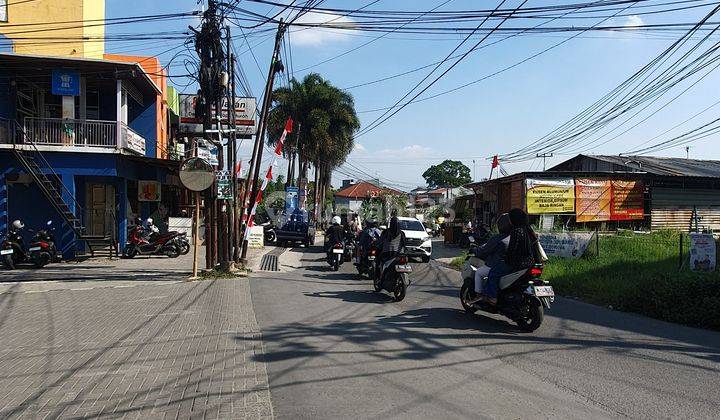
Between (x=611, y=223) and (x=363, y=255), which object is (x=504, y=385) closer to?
(x=363, y=255)

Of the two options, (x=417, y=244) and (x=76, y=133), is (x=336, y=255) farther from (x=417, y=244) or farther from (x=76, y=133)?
(x=76, y=133)

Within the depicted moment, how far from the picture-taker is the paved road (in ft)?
15.5

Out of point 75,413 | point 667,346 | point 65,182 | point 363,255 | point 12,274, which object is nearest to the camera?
point 75,413

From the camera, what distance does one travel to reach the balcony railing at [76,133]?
19.0m

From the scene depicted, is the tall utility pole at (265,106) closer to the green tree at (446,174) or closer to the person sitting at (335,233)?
the person sitting at (335,233)

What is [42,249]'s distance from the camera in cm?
1712

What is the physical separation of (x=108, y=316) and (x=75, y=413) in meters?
4.80

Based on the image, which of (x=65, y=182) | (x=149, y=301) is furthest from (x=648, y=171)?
(x=65, y=182)

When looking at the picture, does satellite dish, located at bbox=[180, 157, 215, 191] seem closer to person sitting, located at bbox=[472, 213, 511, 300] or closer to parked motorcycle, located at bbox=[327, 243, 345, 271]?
parked motorcycle, located at bbox=[327, 243, 345, 271]

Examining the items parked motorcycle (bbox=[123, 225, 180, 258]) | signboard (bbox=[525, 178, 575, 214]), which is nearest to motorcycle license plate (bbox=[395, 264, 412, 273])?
parked motorcycle (bbox=[123, 225, 180, 258])

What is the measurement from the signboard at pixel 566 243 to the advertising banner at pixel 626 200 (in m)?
8.48

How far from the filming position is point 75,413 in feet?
15.1

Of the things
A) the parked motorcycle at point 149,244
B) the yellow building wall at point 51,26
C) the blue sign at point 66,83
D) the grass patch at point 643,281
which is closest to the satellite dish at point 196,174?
the parked motorcycle at point 149,244

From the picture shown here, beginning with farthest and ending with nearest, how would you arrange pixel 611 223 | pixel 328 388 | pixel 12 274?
pixel 611 223 → pixel 12 274 → pixel 328 388
